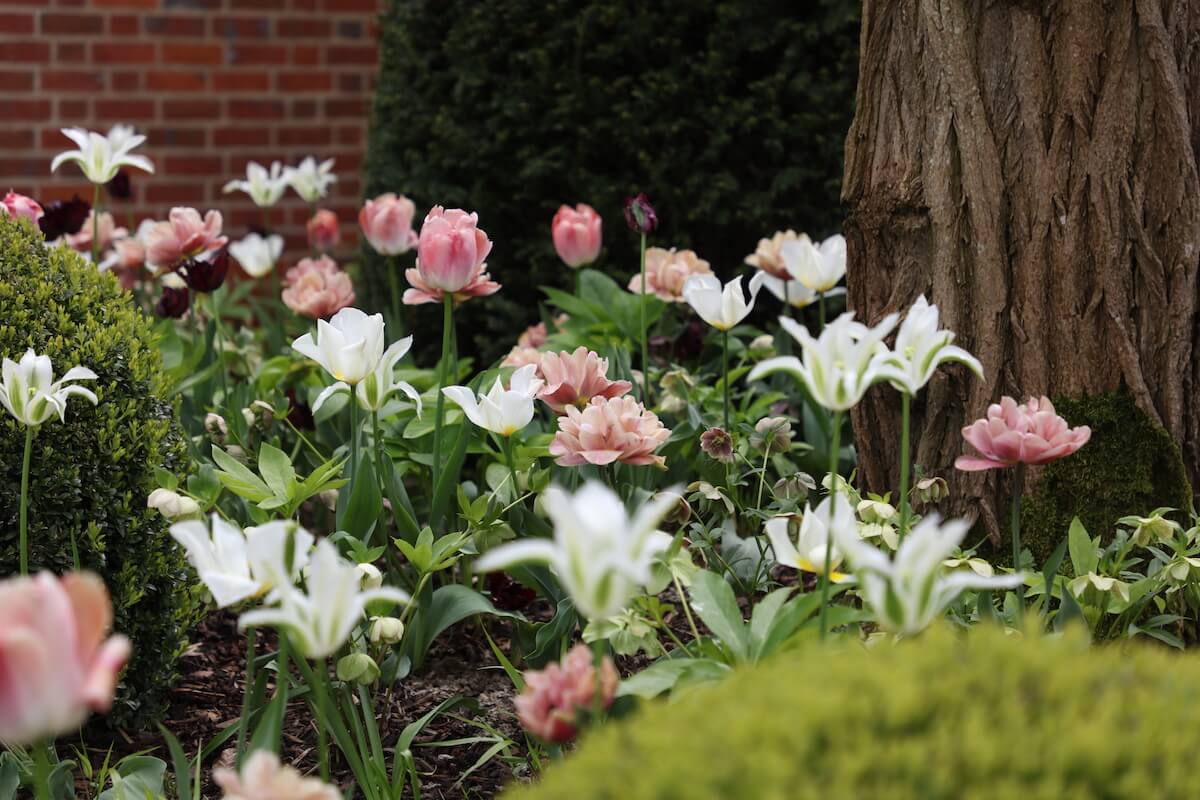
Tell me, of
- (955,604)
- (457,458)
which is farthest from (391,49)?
(955,604)

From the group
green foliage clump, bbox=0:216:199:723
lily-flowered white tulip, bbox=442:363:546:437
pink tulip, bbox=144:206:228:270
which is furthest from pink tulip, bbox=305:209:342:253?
lily-flowered white tulip, bbox=442:363:546:437

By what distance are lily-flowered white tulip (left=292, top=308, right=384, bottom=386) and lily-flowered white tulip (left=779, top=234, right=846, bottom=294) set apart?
34.8 inches

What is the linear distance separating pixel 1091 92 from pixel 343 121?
3461mm

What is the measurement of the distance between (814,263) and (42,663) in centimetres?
166

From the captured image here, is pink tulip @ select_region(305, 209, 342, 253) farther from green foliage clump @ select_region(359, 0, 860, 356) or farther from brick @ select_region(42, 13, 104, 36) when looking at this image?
brick @ select_region(42, 13, 104, 36)

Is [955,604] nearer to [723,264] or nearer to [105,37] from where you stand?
[723,264]

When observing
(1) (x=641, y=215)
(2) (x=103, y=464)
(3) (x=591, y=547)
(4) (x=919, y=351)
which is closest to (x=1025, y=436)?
(4) (x=919, y=351)

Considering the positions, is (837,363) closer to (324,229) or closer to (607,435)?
(607,435)

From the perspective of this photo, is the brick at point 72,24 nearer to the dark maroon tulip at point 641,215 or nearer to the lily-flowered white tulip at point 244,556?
the dark maroon tulip at point 641,215

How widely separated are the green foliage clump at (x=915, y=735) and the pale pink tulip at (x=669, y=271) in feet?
5.31

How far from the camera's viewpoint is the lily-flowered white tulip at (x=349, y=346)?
5.26 ft

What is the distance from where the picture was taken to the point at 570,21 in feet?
10.4

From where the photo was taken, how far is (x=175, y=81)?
4711 mm

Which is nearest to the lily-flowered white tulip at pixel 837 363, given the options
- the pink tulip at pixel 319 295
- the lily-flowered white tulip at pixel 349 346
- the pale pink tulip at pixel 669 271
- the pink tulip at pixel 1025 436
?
the pink tulip at pixel 1025 436
